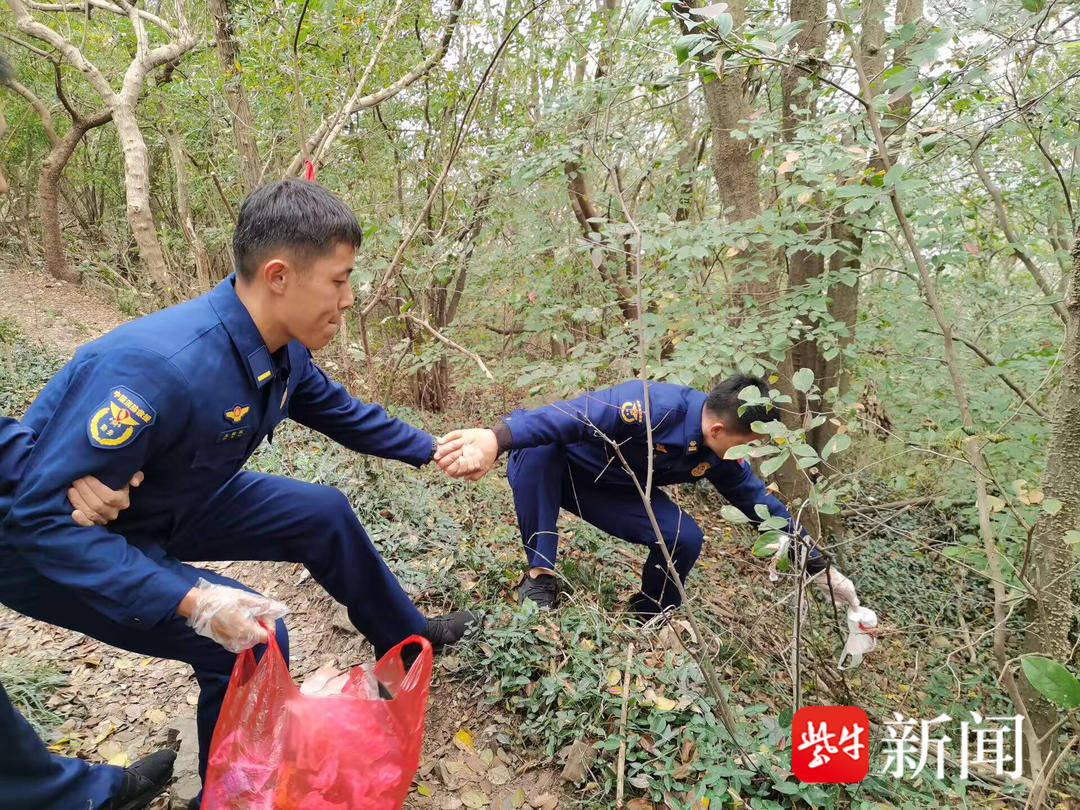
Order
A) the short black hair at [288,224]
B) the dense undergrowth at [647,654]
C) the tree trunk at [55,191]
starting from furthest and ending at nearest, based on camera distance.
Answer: the tree trunk at [55,191] → the dense undergrowth at [647,654] → the short black hair at [288,224]

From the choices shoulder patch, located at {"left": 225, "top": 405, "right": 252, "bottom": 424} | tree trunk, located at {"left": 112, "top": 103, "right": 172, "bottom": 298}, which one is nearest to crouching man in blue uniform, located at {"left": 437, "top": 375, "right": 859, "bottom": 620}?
shoulder patch, located at {"left": 225, "top": 405, "right": 252, "bottom": 424}

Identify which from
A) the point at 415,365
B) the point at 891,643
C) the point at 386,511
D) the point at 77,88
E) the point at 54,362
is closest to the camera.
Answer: the point at 386,511

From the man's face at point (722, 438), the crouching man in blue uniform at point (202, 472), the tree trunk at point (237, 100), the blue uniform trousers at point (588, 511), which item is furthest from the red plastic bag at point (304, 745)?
the tree trunk at point (237, 100)

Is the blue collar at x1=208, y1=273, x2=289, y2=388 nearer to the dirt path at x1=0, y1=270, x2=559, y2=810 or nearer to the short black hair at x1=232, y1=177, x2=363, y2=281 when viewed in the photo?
the short black hair at x1=232, y1=177, x2=363, y2=281

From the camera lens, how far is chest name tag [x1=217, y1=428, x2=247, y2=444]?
1716 mm

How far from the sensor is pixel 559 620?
2.67 meters

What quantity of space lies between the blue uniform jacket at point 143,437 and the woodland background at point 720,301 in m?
1.29

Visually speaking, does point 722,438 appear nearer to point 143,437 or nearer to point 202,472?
point 202,472

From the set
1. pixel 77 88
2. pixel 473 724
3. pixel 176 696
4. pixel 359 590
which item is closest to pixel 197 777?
pixel 176 696

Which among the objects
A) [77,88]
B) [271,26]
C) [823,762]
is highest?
[77,88]

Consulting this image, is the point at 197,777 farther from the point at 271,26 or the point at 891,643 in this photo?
the point at 271,26

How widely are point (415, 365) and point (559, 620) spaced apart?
9.74ft
